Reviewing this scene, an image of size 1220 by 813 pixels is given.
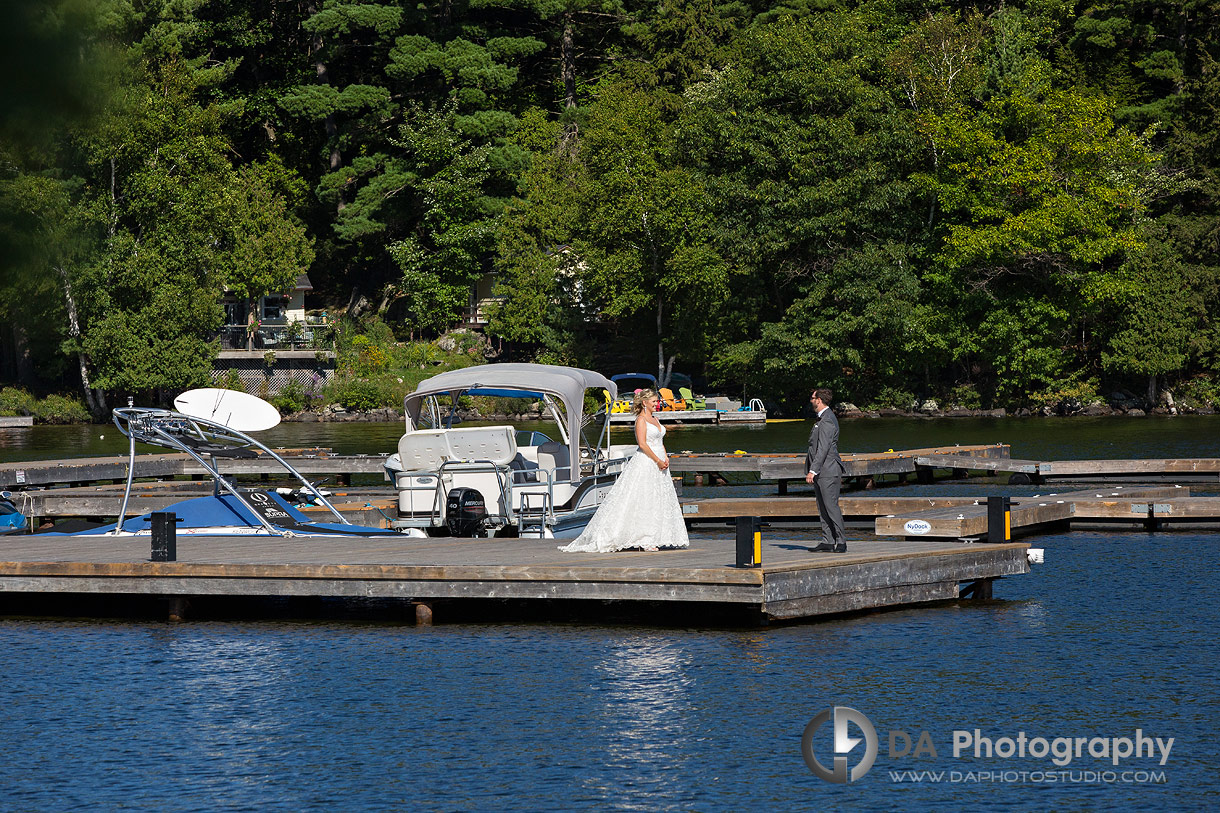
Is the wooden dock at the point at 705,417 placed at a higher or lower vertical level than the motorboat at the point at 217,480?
higher

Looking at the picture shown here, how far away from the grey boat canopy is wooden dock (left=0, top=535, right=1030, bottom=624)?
3502mm

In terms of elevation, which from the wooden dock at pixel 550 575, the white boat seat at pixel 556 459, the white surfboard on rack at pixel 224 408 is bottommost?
the wooden dock at pixel 550 575

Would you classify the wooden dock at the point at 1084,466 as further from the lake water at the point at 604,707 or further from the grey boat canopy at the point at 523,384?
the grey boat canopy at the point at 523,384

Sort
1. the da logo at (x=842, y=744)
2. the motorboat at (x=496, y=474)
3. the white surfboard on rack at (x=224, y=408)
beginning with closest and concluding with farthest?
the da logo at (x=842, y=744) < the motorboat at (x=496, y=474) < the white surfboard on rack at (x=224, y=408)

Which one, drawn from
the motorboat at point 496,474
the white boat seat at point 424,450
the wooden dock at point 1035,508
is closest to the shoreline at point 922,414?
the wooden dock at point 1035,508

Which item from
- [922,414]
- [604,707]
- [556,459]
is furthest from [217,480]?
[922,414]

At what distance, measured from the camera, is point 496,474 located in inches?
827

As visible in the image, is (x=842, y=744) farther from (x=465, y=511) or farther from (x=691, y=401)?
(x=691, y=401)

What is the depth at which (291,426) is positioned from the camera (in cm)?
6431

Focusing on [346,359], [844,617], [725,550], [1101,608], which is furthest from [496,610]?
[346,359]

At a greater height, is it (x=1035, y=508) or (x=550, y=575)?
(x=1035, y=508)

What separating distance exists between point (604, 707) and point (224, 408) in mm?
11243

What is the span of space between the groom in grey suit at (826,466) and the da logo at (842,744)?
475 cm

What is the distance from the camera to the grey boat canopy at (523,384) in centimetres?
2211
